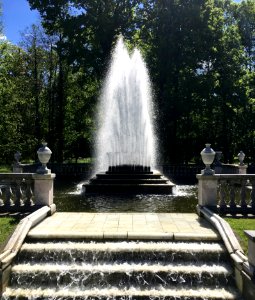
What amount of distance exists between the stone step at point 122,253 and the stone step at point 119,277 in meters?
0.35

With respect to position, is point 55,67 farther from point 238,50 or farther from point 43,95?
point 238,50

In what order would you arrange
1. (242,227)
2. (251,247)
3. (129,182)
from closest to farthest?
(251,247)
(242,227)
(129,182)

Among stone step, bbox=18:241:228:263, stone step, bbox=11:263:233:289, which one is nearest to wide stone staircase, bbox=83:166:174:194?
stone step, bbox=18:241:228:263

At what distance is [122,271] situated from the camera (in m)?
7.97

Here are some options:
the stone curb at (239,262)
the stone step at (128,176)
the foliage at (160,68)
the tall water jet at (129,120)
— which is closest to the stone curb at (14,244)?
the stone curb at (239,262)

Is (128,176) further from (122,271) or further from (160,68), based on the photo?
(160,68)

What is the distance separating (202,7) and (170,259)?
31.7 meters

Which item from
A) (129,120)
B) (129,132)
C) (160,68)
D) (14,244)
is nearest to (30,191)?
(14,244)

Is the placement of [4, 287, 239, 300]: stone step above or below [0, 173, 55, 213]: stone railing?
below

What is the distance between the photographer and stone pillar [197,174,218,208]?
11876mm

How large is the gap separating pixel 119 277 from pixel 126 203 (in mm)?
7892

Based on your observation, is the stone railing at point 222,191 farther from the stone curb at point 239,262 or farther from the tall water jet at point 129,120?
the tall water jet at point 129,120

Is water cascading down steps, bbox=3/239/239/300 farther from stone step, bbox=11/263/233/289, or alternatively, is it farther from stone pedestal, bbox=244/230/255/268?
stone pedestal, bbox=244/230/255/268

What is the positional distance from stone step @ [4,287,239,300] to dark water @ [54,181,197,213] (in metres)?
6.34
